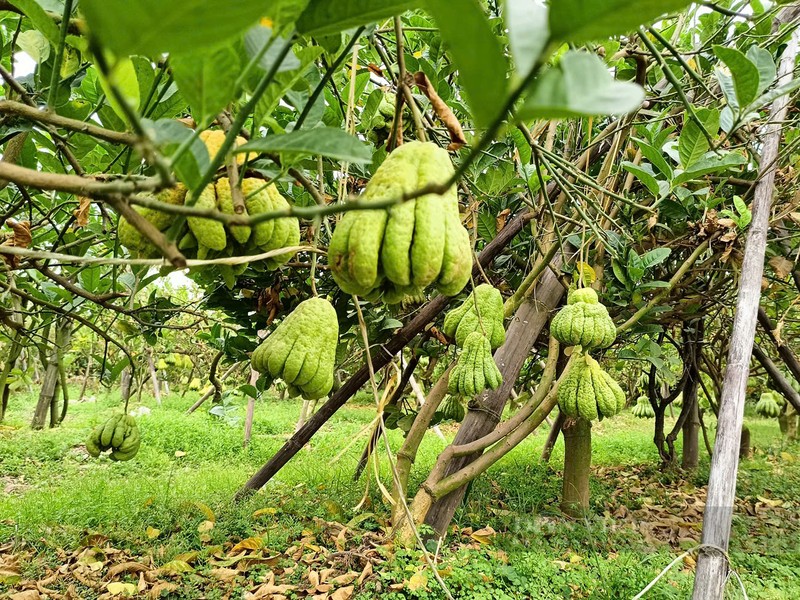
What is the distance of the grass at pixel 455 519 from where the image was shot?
2.65m

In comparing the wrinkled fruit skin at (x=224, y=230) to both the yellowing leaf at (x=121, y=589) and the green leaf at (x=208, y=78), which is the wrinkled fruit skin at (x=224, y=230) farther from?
A: the yellowing leaf at (x=121, y=589)

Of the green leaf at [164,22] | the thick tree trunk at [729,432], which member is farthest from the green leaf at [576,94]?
the thick tree trunk at [729,432]

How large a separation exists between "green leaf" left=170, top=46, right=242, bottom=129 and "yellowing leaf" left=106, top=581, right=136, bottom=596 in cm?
256

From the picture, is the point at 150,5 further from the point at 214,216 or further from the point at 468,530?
the point at 468,530

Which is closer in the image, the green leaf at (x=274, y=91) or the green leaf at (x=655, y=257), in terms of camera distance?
the green leaf at (x=274, y=91)

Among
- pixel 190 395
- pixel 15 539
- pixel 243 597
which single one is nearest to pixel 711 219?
pixel 243 597

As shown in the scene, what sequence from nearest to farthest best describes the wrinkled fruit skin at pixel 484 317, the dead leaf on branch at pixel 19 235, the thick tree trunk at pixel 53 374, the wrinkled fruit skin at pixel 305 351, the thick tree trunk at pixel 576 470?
the wrinkled fruit skin at pixel 305 351
the dead leaf on branch at pixel 19 235
the wrinkled fruit skin at pixel 484 317
the thick tree trunk at pixel 53 374
the thick tree trunk at pixel 576 470

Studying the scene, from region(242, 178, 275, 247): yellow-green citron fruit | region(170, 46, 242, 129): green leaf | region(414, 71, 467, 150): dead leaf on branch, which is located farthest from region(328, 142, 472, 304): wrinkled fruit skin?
region(170, 46, 242, 129): green leaf

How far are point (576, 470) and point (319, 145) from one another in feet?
13.4

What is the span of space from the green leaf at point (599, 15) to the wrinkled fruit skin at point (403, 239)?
33cm

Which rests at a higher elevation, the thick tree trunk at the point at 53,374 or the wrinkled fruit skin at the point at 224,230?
the wrinkled fruit skin at the point at 224,230

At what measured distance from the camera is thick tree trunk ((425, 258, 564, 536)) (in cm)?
221

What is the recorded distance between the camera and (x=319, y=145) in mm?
441

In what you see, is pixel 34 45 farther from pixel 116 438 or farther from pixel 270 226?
pixel 116 438
